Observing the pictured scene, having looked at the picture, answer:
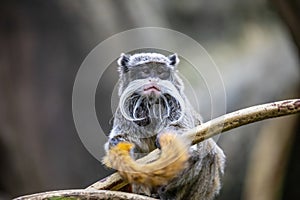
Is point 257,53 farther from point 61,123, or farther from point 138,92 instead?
point 138,92

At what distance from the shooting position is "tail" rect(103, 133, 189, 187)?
2.61ft

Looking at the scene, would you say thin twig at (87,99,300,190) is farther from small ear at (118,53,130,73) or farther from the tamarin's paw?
small ear at (118,53,130,73)

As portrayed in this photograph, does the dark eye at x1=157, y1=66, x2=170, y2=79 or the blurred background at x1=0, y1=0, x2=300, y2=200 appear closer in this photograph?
the dark eye at x1=157, y1=66, x2=170, y2=79

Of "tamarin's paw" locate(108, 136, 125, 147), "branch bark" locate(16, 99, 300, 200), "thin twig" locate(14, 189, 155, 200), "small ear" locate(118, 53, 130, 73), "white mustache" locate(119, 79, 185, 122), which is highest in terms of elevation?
"small ear" locate(118, 53, 130, 73)

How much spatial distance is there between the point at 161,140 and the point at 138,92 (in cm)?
10

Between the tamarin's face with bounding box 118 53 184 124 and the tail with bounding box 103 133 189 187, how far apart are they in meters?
0.06

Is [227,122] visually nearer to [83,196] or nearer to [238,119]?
[238,119]

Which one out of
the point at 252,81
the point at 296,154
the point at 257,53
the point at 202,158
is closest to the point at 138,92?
the point at 202,158

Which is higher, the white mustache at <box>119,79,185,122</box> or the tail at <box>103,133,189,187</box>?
the white mustache at <box>119,79,185,122</box>

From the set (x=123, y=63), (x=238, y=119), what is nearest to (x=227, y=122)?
(x=238, y=119)

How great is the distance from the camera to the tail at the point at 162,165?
79 cm

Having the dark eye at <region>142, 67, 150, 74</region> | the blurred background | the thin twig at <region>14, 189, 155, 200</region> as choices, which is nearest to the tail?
the thin twig at <region>14, 189, 155, 200</region>

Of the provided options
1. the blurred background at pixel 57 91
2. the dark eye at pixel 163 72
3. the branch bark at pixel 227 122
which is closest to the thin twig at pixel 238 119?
the branch bark at pixel 227 122

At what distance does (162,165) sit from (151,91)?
0.44 ft
